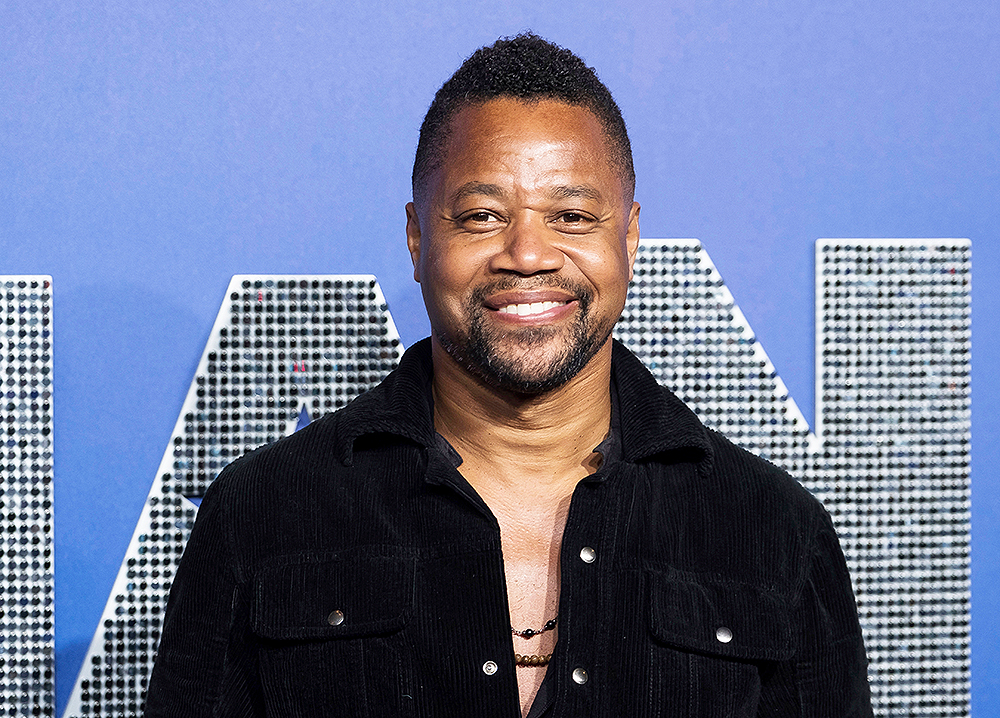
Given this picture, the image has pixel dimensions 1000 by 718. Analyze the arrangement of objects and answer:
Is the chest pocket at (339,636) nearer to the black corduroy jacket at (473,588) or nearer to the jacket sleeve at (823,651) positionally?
the black corduroy jacket at (473,588)

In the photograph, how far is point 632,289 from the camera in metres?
2.00

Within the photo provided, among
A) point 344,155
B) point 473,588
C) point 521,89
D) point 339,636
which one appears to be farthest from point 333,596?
point 344,155

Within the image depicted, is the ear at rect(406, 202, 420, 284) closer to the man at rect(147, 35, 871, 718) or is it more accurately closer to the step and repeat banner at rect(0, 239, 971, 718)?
the man at rect(147, 35, 871, 718)

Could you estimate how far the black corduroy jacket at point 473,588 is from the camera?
44.2 inches

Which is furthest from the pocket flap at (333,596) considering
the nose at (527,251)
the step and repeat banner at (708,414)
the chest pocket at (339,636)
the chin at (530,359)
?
the step and repeat banner at (708,414)

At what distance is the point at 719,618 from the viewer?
117 centimetres

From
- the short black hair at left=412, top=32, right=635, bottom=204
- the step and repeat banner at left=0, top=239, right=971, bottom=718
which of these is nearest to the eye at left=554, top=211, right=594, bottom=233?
the short black hair at left=412, top=32, right=635, bottom=204

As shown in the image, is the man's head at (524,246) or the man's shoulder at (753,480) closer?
the man's head at (524,246)

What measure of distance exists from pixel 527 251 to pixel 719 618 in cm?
48

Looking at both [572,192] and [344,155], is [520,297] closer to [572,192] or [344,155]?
[572,192]

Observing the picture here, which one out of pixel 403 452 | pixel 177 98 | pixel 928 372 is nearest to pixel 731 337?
pixel 928 372

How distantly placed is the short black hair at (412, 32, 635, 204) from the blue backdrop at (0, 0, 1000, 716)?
719 millimetres

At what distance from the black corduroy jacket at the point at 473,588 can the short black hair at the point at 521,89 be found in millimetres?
285

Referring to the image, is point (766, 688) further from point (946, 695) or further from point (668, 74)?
point (668, 74)
